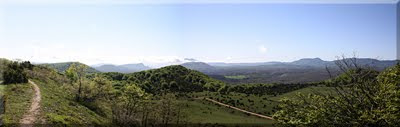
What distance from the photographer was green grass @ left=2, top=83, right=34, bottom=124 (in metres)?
9.35

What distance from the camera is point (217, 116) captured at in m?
24.9

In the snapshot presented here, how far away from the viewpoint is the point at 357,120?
7238 millimetres

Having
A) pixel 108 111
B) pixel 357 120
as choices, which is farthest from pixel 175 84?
pixel 357 120

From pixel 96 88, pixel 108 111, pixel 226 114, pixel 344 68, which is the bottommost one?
pixel 226 114

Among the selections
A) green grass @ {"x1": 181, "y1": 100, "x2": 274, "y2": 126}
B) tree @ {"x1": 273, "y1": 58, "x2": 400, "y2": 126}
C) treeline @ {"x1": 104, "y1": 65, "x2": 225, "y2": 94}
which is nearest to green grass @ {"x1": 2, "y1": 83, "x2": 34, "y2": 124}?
tree @ {"x1": 273, "y1": 58, "x2": 400, "y2": 126}

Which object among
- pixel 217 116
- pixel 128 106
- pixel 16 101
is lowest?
pixel 217 116

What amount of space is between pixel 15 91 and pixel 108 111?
5738 millimetres

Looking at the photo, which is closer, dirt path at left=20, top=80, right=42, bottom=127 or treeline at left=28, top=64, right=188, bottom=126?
dirt path at left=20, top=80, right=42, bottom=127

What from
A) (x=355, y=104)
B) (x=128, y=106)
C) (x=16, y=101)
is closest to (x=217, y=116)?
(x=128, y=106)

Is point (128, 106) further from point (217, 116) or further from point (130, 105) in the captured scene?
point (217, 116)

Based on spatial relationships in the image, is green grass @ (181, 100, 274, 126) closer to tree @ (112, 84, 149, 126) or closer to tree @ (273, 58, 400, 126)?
tree @ (112, 84, 149, 126)

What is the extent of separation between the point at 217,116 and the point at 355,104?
17.7 meters

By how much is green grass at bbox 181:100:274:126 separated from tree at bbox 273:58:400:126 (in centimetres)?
1307

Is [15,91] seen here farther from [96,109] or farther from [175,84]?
Answer: [175,84]
